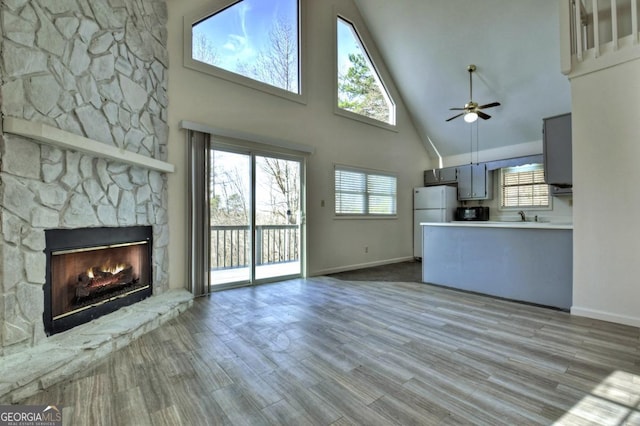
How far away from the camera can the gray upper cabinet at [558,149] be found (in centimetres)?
358

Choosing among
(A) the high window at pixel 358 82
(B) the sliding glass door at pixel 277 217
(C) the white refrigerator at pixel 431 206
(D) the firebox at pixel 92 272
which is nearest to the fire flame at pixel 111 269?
(D) the firebox at pixel 92 272

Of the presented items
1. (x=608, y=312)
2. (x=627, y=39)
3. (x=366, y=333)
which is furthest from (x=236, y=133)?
(x=608, y=312)

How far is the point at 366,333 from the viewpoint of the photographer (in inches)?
104

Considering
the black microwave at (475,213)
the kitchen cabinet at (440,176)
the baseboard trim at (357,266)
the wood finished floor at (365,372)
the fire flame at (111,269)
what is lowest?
the wood finished floor at (365,372)

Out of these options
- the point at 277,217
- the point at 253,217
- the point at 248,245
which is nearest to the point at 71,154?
the point at 253,217

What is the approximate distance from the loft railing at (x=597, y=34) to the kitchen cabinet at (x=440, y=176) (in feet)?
12.8

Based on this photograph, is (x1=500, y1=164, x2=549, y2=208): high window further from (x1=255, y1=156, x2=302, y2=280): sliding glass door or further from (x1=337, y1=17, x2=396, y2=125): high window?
(x1=255, y1=156, x2=302, y2=280): sliding glass door

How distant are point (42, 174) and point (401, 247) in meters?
6.29

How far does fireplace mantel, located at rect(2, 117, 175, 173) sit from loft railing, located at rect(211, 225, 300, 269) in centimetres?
147

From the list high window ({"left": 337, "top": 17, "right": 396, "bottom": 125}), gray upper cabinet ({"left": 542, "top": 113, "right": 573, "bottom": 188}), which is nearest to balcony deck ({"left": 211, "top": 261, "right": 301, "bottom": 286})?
high window ({"left": 337, "top": 17, "right": 396, "bottom": 125})

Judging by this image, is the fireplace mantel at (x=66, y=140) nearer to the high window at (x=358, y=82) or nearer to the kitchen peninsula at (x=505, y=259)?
the high window at (x=358, y=82)

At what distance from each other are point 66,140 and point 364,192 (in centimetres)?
484

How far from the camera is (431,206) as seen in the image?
6828 millimetres

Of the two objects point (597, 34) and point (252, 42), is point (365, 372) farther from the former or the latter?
point (252, 42)
